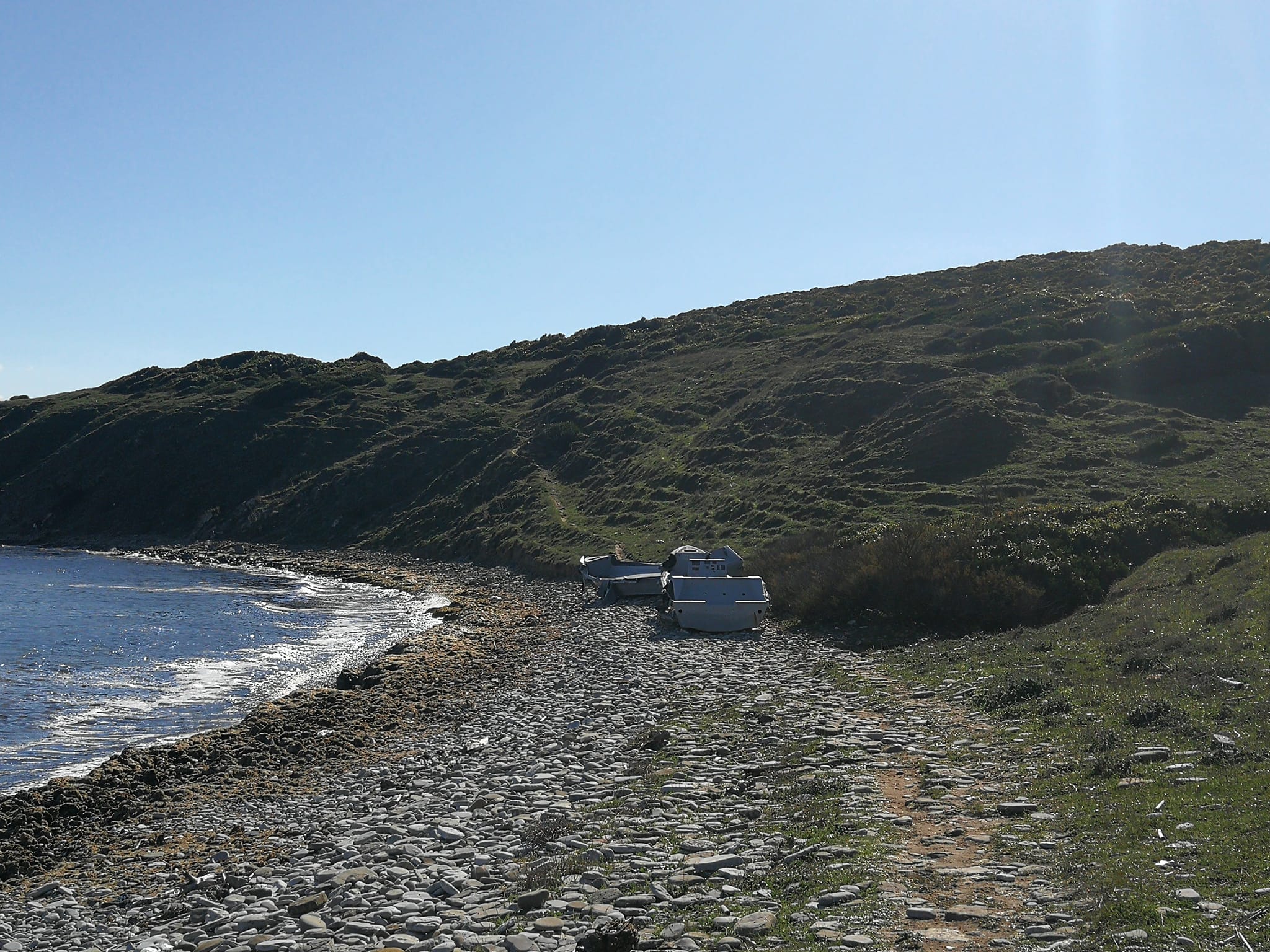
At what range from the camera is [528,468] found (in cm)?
6756

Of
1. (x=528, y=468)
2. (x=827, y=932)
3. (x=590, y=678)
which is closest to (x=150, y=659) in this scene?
(x=590, y=678)

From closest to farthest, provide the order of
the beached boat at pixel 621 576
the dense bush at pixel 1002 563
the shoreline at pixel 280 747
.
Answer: the shoreline at pixel 280 747
the dense bush at pixel 1002 563
the beached boat at pixel 621 576

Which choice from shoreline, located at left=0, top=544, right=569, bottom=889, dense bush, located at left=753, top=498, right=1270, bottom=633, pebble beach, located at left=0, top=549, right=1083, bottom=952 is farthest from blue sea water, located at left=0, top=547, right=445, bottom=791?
dense bush, located at left=753, top=498, right=1270, bottom=633

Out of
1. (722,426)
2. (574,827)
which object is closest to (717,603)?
(574,827)

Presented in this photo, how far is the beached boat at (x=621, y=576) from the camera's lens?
3488cm

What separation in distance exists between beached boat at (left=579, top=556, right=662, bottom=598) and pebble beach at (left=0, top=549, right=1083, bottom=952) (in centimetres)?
1270

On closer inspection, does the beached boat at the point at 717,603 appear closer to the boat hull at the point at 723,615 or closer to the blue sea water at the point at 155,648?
the boat hull at the point at 723,615

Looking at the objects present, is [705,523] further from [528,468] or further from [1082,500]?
[528,468]

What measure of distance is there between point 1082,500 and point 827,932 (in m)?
29.1

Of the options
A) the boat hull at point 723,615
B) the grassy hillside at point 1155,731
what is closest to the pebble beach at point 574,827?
the grassy hillside at point 1155,731

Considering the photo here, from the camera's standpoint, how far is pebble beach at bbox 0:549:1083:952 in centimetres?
795

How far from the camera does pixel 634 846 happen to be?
9.95 meters

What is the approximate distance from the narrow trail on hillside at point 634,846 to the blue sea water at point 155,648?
7701 millimetres

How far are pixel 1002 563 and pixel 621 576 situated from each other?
15996mm
